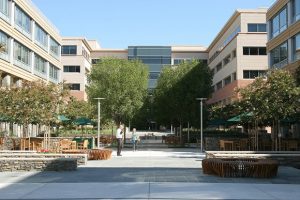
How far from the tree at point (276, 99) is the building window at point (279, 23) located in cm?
1546

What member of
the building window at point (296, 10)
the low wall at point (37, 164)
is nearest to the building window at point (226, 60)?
the building window at point (296, 10)

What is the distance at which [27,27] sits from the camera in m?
51.0

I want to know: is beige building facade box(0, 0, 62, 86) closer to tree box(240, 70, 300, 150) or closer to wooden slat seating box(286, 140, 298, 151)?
tree box(240, 70, 300, 150)

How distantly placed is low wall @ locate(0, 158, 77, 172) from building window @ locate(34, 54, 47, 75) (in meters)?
37.2

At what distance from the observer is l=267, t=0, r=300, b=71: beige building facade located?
1501 inches

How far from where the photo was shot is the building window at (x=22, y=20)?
4703 cm

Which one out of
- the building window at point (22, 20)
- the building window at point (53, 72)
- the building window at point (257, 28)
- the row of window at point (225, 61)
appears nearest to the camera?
the building window at point (22, 20)

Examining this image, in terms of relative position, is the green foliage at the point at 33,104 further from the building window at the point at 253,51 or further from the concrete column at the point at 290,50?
the building window at the point at 253,51

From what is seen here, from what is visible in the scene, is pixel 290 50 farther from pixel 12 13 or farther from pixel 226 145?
pixel 12 13

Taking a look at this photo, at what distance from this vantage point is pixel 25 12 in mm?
49719

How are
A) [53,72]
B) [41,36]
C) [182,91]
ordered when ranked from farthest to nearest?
[53,72], [41,36], [182,91]

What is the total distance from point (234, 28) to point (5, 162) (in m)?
48.5

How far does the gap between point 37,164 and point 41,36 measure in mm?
41108

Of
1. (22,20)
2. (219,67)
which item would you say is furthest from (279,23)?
(219,67)
